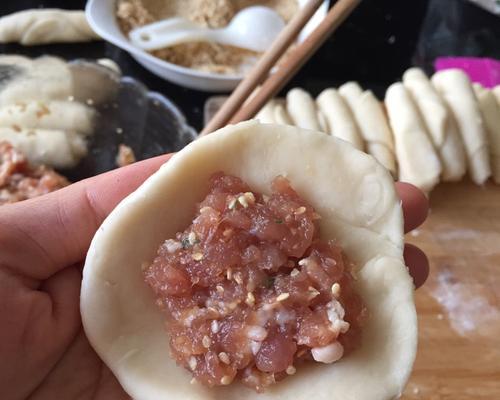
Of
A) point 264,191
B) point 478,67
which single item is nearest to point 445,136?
point 478,67

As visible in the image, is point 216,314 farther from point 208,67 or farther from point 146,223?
point 208,67

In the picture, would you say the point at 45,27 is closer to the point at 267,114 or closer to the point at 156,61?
the point at 156,61

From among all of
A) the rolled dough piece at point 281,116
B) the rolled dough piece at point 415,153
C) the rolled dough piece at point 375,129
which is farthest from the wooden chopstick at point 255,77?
the rolled dough piece at point 415,153

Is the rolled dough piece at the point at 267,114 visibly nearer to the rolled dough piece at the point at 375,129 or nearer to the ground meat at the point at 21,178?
the rolled dough piece at the point at 375,129

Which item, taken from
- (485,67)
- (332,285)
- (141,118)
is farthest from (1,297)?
(485,67)

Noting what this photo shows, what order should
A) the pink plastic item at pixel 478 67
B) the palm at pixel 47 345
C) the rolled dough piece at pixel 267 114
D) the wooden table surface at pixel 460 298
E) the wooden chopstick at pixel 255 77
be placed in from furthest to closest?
the pink plastic item at pixel 478 67, the rolled dough piece at pixel 267 114, the wooden chopstick at pixel 255 77, the wooden table surface at pixel 460 298, the palm at pixel 47 345

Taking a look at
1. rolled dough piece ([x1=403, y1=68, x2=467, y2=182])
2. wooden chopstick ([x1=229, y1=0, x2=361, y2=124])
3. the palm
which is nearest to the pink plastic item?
rolled dough piece ([x1=403, y1=68, x2=467, y2=182])
